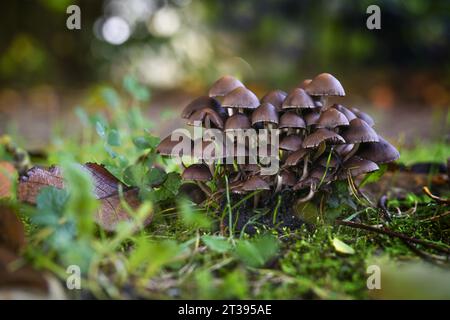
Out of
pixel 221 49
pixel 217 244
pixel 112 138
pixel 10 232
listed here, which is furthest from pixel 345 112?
pixel 221 49

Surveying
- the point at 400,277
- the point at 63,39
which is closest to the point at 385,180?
the point at 400,277

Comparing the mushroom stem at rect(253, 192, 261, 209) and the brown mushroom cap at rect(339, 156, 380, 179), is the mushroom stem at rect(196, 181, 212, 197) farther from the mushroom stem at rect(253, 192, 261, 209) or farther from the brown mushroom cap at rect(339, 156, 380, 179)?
the brown mushroom cap at rect(339, 156, 380, 179)

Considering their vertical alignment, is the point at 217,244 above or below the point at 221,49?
below

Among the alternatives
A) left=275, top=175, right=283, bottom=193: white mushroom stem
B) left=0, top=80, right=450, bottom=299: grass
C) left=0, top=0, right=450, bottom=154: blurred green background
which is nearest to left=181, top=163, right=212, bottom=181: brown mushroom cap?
left=0, top=80, right=450, bottom=299: grass

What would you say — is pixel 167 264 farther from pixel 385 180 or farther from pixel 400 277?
pixel 385 180

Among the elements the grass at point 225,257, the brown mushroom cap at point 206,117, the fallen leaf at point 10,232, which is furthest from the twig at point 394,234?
the fallen leaf at point 10,232

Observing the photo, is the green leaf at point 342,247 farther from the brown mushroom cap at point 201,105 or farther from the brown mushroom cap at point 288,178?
the brown mushroom cap at point 201,105

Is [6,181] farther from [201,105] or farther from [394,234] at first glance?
[394,234]
